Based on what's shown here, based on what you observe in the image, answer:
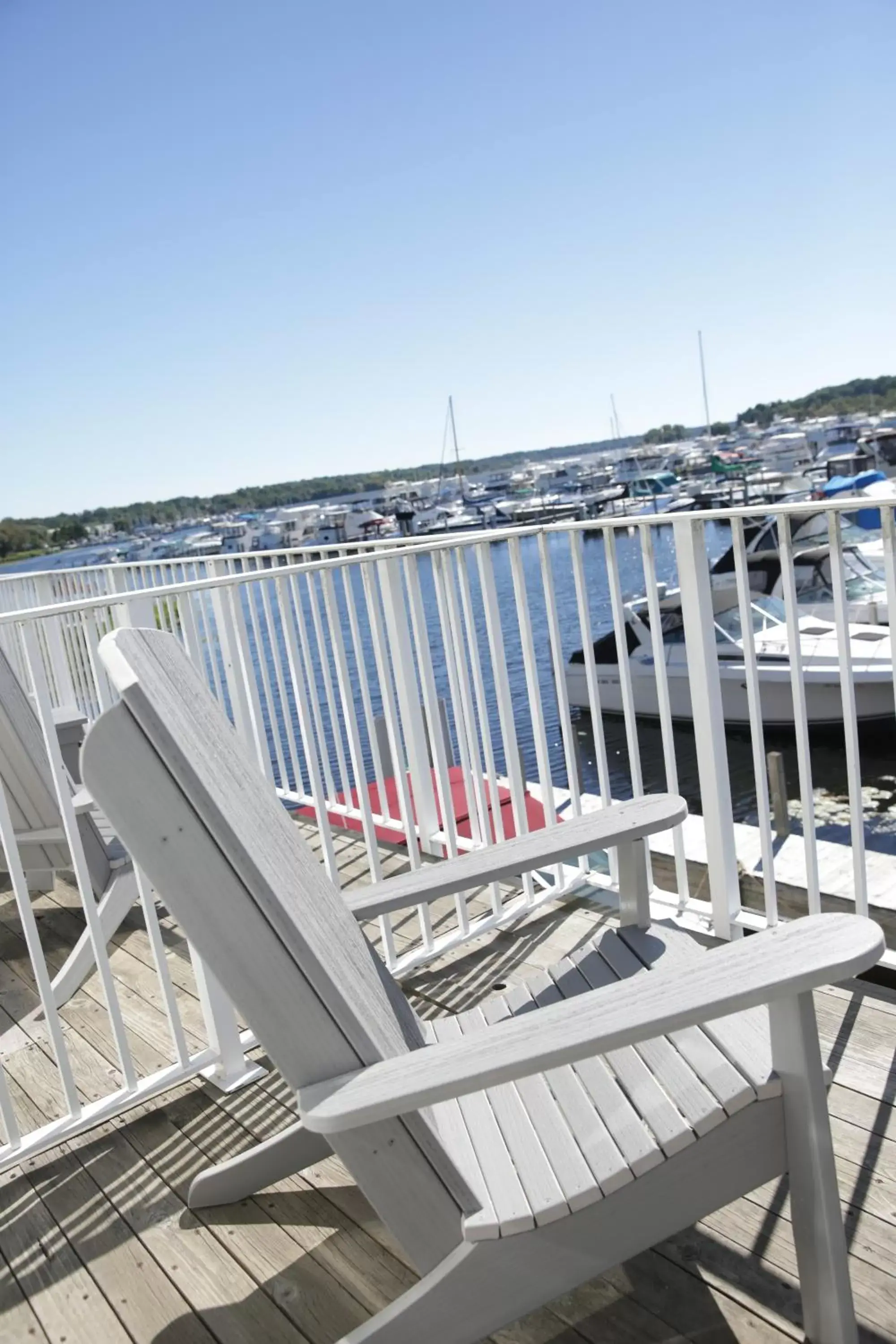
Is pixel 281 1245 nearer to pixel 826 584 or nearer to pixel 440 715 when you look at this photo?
pixel 440 715

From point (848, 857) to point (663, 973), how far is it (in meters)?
5.65

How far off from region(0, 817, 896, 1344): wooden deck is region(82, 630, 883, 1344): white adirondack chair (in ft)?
0.79

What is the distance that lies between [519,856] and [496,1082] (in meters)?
0.69

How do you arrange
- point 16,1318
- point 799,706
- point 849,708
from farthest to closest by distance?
point 799,706, point 849,708, point 16,1318

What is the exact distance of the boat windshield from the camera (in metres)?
17.3

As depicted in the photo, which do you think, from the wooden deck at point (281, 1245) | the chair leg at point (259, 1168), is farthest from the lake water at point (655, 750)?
the chair leg at point (259, 1168)

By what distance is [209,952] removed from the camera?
4.01 feet

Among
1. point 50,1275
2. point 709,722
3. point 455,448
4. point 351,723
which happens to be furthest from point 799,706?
point 455,448

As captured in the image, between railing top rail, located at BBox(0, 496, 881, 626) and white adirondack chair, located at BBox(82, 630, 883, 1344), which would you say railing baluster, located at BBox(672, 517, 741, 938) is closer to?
railing top rail, located at BBox(0, 496, 881, 626)

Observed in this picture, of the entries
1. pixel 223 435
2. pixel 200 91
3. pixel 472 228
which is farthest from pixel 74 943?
pixel 223 435

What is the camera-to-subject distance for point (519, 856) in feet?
5.97

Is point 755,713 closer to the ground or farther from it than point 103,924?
farther from it

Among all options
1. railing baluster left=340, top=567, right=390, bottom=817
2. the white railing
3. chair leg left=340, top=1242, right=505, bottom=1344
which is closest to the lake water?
railing baluster left=340, top=567, right=390, bottom=817

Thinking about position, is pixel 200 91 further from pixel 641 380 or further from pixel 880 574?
pixel 641 380
